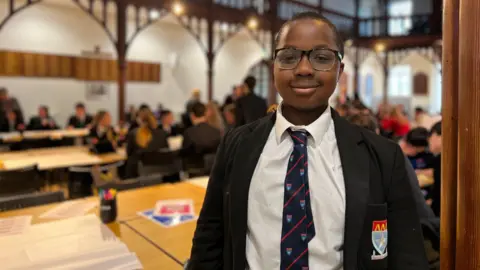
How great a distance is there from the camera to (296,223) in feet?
3.75

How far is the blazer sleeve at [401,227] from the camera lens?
1.13 metres

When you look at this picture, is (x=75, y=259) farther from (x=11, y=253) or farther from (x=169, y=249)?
(x=169, y=249)

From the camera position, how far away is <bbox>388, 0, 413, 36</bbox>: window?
1819cm

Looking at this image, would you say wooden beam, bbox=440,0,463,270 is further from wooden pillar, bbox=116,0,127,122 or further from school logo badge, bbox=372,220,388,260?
wooden pillar, bbox=116,0,127,122

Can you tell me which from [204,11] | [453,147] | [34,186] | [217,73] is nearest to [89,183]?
[34,186]

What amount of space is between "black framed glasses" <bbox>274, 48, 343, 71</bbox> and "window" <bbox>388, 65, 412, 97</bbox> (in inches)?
806

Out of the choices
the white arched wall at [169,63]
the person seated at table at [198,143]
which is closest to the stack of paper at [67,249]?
A: the person seated at table at [198,143]

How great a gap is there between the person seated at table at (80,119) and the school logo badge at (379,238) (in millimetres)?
10231

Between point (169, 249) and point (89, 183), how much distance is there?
3475mm

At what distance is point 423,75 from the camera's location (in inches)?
774

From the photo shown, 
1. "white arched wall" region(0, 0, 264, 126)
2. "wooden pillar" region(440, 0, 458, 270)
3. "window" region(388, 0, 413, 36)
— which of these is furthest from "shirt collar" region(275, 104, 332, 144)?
"window" region(388, 0, 413, 36)

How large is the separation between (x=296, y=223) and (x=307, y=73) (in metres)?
0.41

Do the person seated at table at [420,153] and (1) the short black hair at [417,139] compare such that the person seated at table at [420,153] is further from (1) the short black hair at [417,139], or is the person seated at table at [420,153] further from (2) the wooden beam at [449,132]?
(2) the wooden beam at [449,132]

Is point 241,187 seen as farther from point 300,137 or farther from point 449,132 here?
point 449,132
